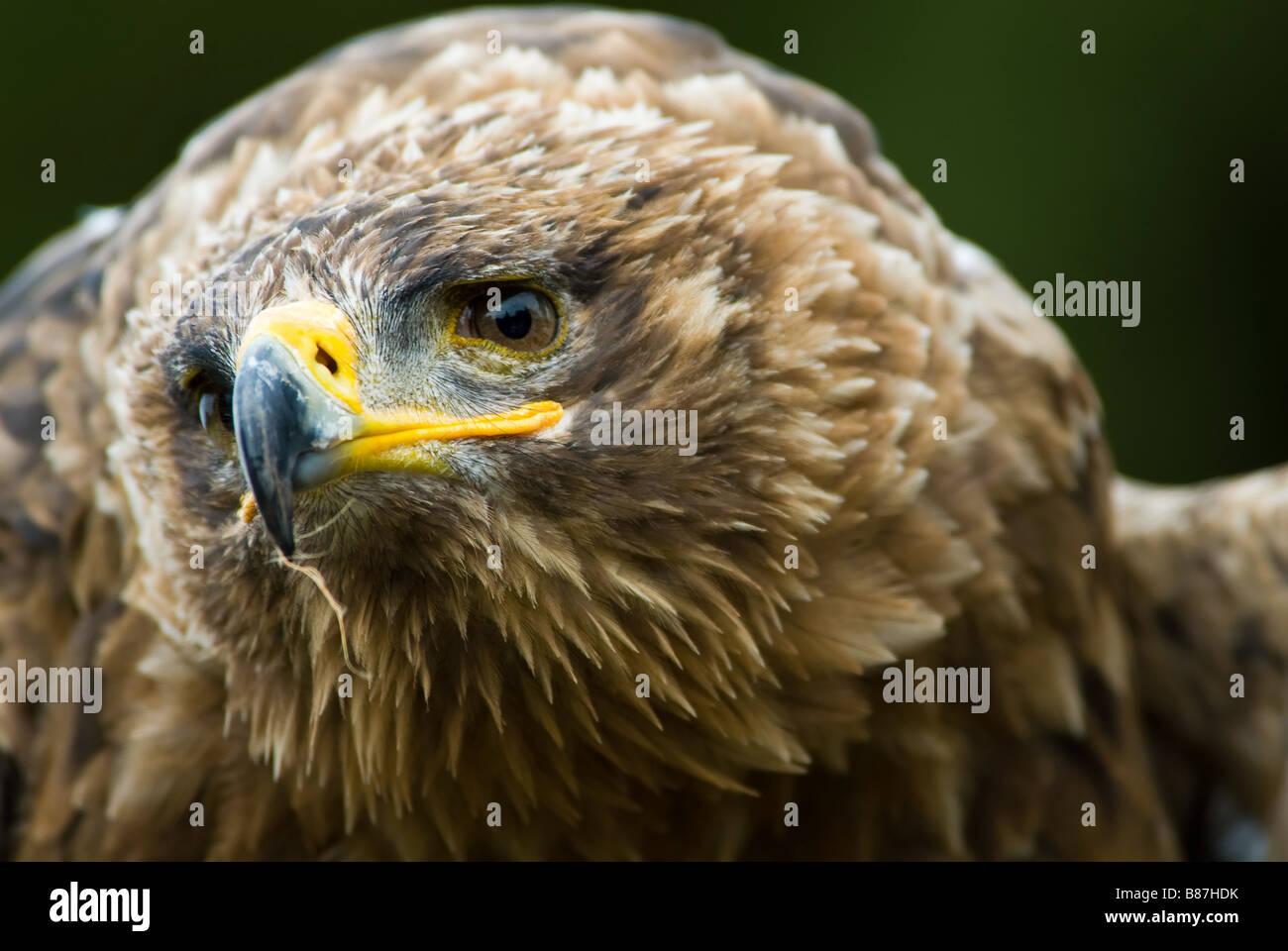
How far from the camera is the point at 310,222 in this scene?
1.78 meters

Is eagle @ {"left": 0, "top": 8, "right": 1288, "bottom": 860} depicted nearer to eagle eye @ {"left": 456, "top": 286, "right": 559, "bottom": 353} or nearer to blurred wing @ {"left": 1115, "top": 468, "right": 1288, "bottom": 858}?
eagle eye @ {"left": 456, "top": 286, "right": 559, "bottom": 353}

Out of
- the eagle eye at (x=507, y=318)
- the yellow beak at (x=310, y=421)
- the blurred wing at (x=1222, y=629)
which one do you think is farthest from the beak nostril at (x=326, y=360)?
the blurred wing at (x=1222, y=629)

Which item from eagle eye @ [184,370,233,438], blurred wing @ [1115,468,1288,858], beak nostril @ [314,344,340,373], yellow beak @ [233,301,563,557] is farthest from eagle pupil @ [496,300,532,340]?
blurred wing @ [1115,468,1288,858]

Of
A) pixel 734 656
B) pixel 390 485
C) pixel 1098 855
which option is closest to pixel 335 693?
pixel 390 485

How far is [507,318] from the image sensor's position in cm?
178

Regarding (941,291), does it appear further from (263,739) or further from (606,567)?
(263,739)

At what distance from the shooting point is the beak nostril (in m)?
1.68

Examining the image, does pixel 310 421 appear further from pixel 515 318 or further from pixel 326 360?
pixel 515 318

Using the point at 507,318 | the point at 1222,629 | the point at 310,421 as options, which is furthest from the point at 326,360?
the point at 1222,629

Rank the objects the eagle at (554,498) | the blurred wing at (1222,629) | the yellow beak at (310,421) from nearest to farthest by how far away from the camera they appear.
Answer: the yellow beak at (310,421) → the eagle at (554,498) → the blurred wing at (1222,629)

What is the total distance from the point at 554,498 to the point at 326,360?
0.31m

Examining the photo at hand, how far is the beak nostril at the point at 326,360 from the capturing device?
5.50 ft

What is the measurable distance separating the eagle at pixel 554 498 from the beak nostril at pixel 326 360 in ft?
0.03

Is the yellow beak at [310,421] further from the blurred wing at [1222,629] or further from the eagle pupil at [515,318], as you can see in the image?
the blurred wing at [1222,629]
